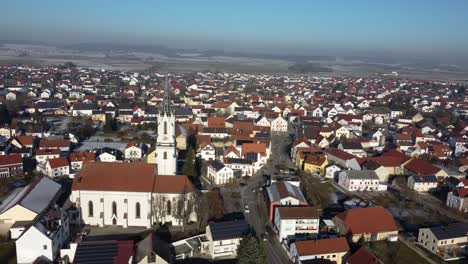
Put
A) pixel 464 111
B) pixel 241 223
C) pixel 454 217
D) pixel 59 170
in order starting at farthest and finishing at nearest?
pixel 464 111, pixel 59 170, pixel 454 217, pixel 241 223

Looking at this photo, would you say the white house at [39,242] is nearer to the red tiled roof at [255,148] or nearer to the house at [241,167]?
the house at [241,167]

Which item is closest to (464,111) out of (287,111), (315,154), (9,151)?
(287,111)

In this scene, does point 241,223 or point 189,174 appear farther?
point 189,174

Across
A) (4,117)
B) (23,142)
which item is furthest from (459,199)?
(4,117)

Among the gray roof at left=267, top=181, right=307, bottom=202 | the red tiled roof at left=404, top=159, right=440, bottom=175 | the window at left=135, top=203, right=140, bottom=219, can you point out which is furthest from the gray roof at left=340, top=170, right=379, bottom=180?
the window at left=135, top=203, right=140, bottom=219

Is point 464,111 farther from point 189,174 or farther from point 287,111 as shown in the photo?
point 189,174

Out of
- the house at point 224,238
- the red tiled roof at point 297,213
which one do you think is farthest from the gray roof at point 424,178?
the house at point 224,238
